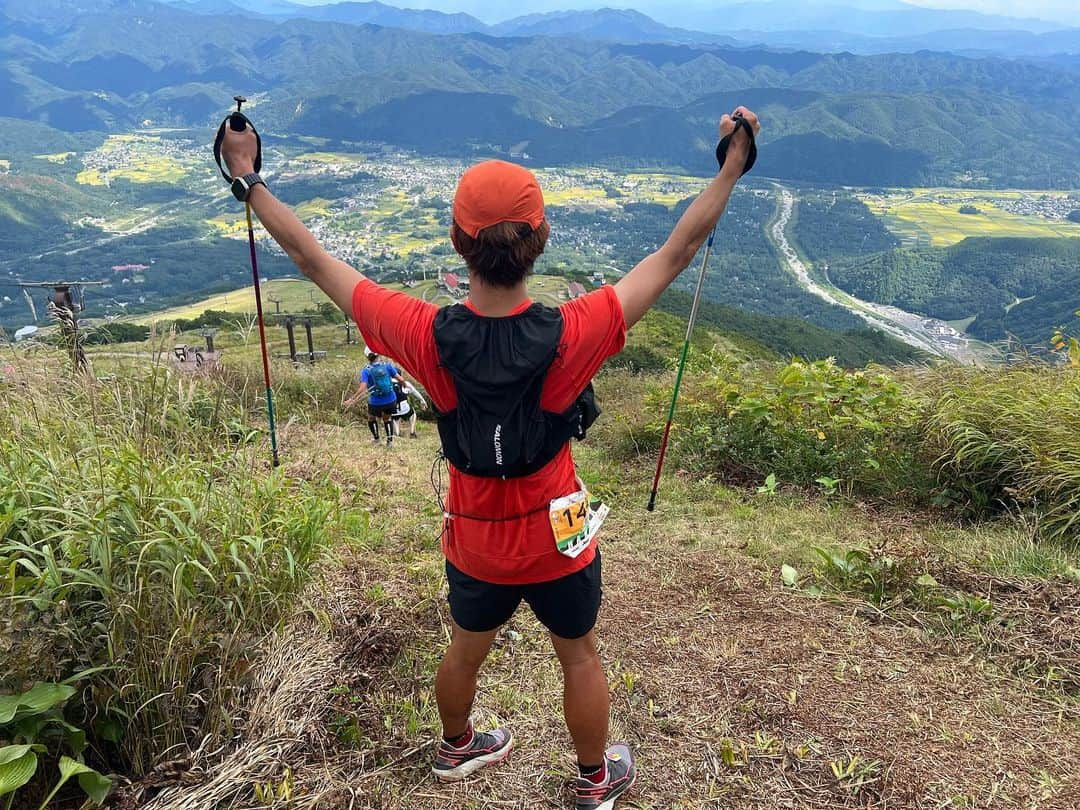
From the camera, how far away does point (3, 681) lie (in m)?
1.82

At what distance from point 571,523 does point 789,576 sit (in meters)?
2.42

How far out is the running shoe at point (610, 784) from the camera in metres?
2.20

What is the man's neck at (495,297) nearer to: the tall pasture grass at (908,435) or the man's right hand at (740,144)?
the man's right hand at (740,144)

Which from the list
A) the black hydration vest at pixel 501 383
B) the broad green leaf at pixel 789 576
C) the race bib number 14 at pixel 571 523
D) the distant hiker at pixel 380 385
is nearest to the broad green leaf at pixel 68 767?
the black hydration vest at pixel 501 383

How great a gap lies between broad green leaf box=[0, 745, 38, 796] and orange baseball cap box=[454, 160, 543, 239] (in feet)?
5.66

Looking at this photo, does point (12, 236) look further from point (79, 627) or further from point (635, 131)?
point (635, 131)

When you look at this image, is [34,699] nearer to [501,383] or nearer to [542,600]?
[542,600]

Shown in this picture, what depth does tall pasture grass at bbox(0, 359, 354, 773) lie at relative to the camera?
196 cm

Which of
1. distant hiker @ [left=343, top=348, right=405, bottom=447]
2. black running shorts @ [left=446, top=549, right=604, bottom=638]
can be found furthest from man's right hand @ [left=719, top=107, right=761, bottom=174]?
distant hiker @ [left=343, top=348, right=405, bottom=447]

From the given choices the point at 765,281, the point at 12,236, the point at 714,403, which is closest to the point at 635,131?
the point at 765,281

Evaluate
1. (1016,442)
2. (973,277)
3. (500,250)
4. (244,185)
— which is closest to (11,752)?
(244,185)

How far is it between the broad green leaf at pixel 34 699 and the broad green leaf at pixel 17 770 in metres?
0.10

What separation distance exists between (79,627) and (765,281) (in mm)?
93994

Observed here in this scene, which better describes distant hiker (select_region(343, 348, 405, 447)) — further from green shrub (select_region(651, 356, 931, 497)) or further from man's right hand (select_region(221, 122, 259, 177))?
man's right hand (select_region(221, 122, 259, 177))
